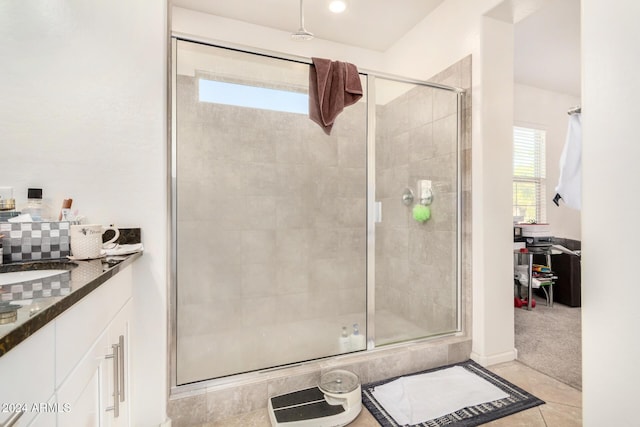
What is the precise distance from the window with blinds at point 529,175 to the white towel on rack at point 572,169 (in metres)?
2.59

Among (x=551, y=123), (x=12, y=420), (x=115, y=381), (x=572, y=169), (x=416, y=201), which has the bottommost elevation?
(x=115, y=381)

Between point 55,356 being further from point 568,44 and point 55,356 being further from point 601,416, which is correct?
point 568,44

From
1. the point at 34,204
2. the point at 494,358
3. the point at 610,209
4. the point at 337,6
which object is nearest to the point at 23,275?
the point at 34,204

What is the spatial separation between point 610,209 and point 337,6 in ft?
7.67

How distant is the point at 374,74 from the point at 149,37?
1.42 m

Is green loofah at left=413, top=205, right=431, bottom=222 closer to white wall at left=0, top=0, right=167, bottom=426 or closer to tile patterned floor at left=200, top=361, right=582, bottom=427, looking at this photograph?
tile patterned floor at left=200, top=361, right=582, bottom=427

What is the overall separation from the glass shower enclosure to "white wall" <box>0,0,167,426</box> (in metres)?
0.55

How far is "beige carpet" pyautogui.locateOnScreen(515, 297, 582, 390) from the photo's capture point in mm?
2061

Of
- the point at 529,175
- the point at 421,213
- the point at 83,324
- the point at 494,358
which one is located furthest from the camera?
the point at 529,175

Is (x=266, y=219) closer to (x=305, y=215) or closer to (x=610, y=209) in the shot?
(x=305, y=215)

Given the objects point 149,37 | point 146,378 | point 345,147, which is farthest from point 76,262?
point 345,147

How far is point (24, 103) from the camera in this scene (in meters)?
1.29

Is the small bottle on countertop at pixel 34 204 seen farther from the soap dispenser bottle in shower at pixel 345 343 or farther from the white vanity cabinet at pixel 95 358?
the soap dispenser bottle in shower at pixel 345 343

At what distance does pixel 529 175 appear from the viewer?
430 cm
